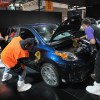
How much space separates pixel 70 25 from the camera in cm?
446

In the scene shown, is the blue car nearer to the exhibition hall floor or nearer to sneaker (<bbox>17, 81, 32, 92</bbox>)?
the exhibition hall floor

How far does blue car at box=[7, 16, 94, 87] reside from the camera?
3725mm

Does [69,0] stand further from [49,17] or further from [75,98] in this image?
[75,98]

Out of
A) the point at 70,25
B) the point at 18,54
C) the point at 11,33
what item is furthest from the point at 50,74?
the point at 11,33

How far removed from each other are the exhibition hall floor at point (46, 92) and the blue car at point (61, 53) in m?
0.22

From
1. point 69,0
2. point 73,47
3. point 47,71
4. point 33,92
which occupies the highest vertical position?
point 69,0

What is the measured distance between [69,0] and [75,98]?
12.1 m

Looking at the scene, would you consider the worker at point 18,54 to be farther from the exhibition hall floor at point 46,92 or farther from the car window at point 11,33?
the car window at point 11,33

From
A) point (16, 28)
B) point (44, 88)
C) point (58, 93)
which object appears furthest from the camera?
point (16, 28)

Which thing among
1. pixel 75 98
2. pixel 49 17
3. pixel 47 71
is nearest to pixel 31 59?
pixel 47 71

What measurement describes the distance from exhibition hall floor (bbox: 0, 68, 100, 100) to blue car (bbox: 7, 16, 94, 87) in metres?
0.22

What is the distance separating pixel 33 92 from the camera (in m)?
3.98

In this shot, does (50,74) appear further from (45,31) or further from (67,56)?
(45,31)

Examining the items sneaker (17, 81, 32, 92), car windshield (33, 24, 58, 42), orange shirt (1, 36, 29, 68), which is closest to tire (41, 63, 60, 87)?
sneaker (17, 81, 32, 92)
